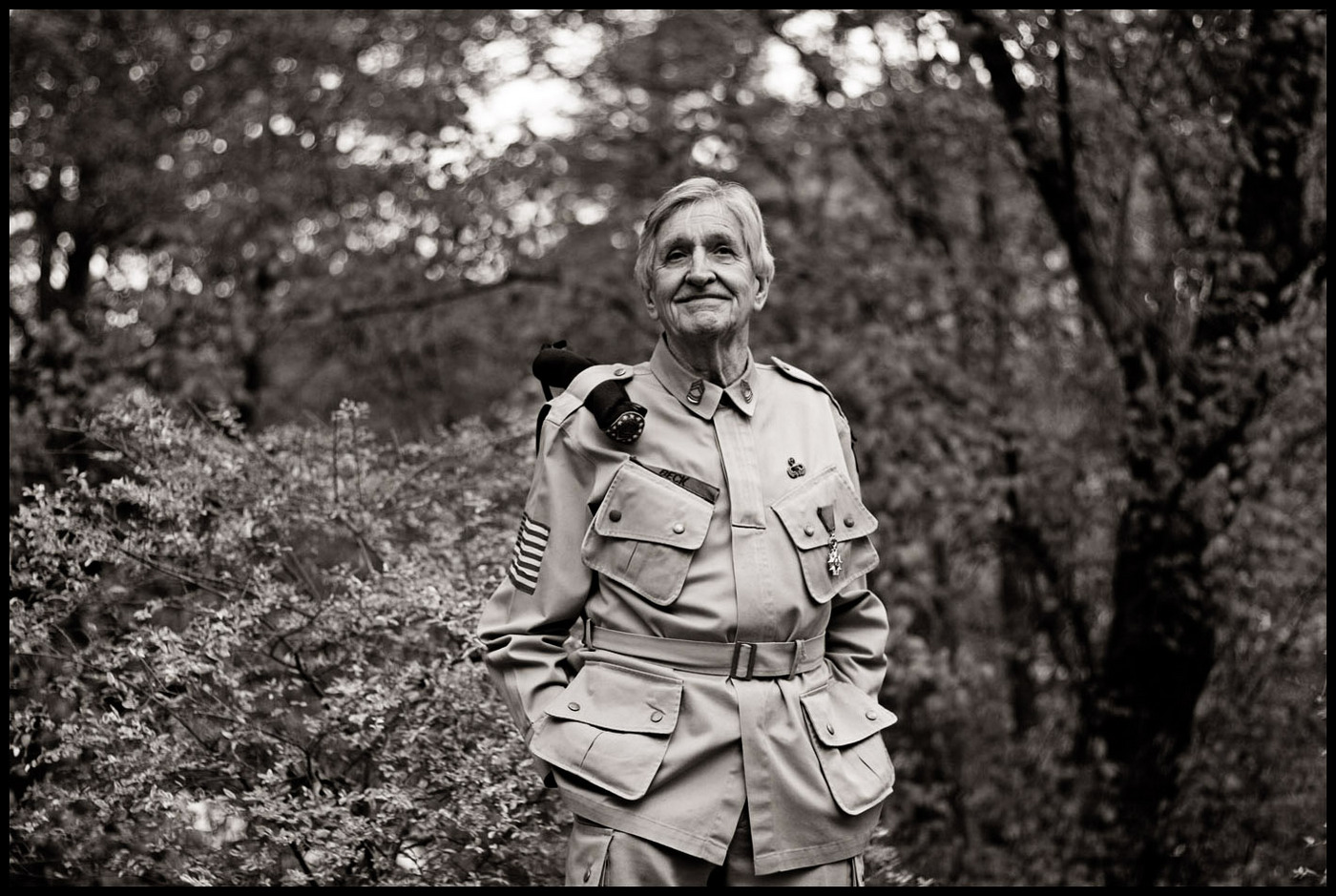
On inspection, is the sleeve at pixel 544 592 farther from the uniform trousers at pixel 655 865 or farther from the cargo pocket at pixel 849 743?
the cargo pocket at pixel 849 743

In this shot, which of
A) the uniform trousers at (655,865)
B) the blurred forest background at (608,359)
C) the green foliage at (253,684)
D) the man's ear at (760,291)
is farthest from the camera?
the blurred forest background at (608,359)

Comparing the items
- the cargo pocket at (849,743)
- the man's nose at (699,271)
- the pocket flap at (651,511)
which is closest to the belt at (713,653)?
the cargo pocket at (849,743)

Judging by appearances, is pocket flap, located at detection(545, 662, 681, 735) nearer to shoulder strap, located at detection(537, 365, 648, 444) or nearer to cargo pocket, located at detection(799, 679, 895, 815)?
cargo pocket, located at detection(799, 679, 895, 815)

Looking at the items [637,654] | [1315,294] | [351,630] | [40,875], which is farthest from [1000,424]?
[40,875]

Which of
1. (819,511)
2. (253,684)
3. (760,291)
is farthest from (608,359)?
(819,511)

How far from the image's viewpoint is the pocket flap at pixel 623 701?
2.72 meters

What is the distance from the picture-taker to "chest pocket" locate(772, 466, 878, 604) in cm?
290

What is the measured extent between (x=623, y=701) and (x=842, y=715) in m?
0.52

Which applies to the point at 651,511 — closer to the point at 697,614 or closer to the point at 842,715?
the point at 697,614

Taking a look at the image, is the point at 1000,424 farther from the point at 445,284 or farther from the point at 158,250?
the point at 158,250

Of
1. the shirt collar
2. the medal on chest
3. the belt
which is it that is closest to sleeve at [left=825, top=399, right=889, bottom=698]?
the medal on chest

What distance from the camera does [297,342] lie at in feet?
34.5

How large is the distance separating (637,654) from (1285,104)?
435 centimetres

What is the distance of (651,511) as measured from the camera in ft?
9.27
